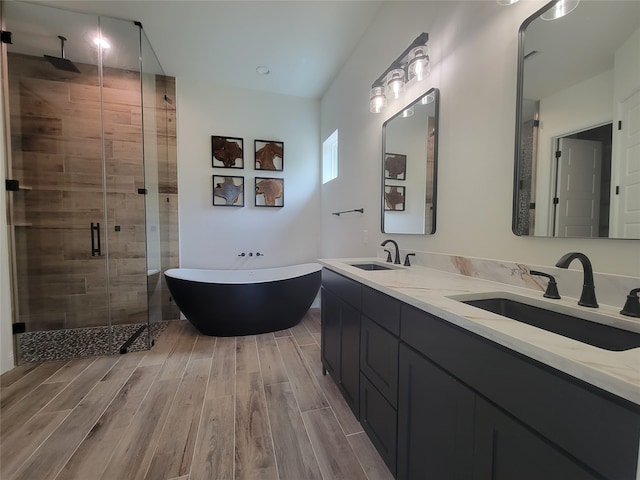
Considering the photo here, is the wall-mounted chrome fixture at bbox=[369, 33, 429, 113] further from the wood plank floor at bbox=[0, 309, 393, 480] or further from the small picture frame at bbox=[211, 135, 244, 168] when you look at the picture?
the wood plank floor at bbox=[0, 309, 393, 480]

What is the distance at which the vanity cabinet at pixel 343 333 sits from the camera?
148 centimetres

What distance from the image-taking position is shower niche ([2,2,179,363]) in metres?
2.37

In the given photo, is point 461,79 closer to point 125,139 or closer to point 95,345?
point 125,139

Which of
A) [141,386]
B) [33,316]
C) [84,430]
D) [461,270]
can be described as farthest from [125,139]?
[461,270]

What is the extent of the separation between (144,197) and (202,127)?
1.19 metres

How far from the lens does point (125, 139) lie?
3.02 m

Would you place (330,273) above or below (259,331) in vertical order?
above

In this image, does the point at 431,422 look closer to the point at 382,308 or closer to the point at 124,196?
the point at 382,308

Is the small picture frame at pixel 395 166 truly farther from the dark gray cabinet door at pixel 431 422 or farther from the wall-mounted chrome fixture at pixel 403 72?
the dark gray cabinet door at pixel 431 422

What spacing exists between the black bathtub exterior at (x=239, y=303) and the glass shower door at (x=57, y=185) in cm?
78

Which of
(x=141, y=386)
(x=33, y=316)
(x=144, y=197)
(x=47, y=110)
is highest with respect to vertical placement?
(x=47, y=110)

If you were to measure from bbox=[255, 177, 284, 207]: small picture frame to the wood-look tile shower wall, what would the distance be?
1148 millimetres

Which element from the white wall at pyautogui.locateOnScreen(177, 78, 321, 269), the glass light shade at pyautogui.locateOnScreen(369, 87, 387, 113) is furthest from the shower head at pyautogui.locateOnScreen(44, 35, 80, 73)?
the glass light shade at pyautogui.locateOnScreen(369, 87, 387, 113)

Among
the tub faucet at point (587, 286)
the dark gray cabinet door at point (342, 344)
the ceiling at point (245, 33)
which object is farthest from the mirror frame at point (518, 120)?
the ceiling at point (245, 33)
